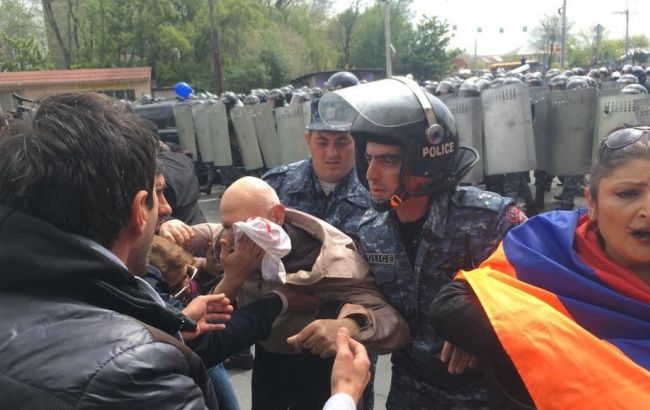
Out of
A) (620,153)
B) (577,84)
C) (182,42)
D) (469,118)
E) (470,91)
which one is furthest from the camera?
(182,42)

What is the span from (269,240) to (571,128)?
670cm

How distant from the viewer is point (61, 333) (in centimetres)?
94

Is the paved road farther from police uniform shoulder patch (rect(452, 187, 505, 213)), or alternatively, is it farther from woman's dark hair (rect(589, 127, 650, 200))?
woman's dark hair (rect(589, 127, 650, 200))

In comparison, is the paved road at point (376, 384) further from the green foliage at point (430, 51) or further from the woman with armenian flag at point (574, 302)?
the green foliage at point (430, 51)

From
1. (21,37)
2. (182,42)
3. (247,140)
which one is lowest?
(247,140)

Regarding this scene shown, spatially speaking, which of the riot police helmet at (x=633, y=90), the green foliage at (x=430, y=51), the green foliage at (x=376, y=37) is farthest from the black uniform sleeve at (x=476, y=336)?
the green foliage at (x=376, y=37)

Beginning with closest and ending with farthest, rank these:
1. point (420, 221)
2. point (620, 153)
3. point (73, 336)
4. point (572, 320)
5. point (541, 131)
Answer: point (73, 336) < point (572, 320) < point (620, 153) < point (420, 221) < point (541, 131)

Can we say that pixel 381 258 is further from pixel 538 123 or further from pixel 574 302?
pixel 538 123

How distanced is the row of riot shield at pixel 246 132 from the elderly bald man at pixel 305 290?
756 cm

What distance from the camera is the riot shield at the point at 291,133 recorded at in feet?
32.2

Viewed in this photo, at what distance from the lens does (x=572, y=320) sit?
1.26 m

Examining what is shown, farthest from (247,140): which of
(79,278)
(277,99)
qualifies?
(79,278)

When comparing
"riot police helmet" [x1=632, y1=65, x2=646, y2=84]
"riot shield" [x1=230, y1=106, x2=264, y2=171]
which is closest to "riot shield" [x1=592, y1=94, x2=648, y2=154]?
"riot shield" [x1=230, y1=106, x2=264, y2=171]

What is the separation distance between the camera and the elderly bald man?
183 centimetres
